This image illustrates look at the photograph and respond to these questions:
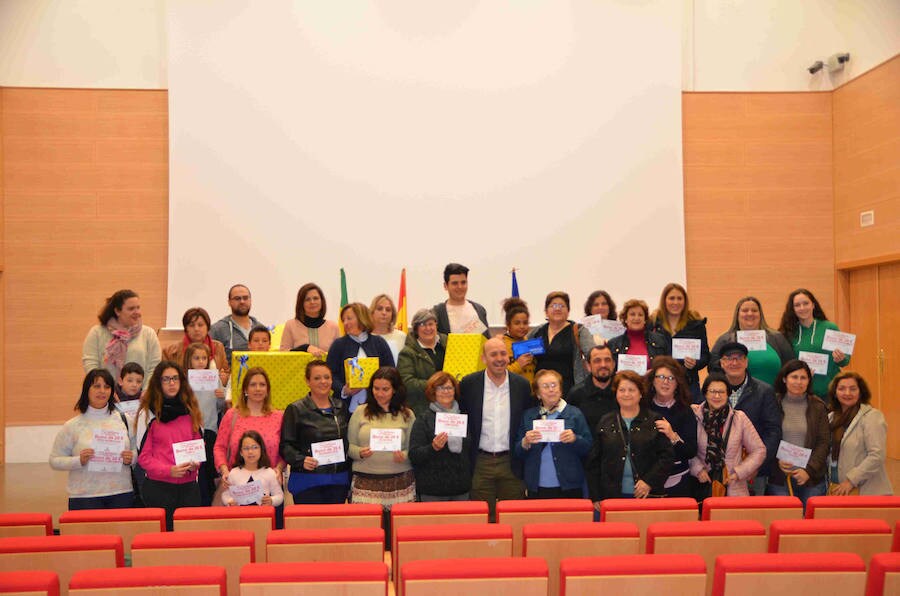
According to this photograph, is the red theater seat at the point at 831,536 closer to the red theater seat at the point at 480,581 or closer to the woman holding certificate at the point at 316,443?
the red theater seat at the point at 480,581

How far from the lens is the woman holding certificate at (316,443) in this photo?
4871mm

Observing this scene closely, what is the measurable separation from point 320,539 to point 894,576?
1.94 meters

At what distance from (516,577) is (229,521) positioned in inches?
61.9

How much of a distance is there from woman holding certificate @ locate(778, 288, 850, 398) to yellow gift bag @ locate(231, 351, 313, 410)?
138 inches

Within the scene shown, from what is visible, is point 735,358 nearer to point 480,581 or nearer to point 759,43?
point 480,581

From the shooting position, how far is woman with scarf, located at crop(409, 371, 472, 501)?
4840 mm

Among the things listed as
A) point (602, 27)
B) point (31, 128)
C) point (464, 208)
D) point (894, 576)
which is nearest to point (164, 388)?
point (894, 576)

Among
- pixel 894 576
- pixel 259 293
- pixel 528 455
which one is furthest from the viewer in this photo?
pixel 259 293

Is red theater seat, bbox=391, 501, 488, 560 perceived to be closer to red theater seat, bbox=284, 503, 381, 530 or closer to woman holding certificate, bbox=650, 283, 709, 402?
red theater seat, bbox=284, 503, 381, 530

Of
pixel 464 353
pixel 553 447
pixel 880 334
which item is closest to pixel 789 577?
pixel 553 447

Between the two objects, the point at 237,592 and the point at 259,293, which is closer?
the point at 237,592

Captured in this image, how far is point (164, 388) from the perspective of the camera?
499cm

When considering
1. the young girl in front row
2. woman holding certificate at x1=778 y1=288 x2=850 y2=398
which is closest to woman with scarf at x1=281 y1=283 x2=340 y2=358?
the young girl in front row

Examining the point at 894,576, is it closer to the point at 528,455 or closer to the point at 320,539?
the point at 320,539
